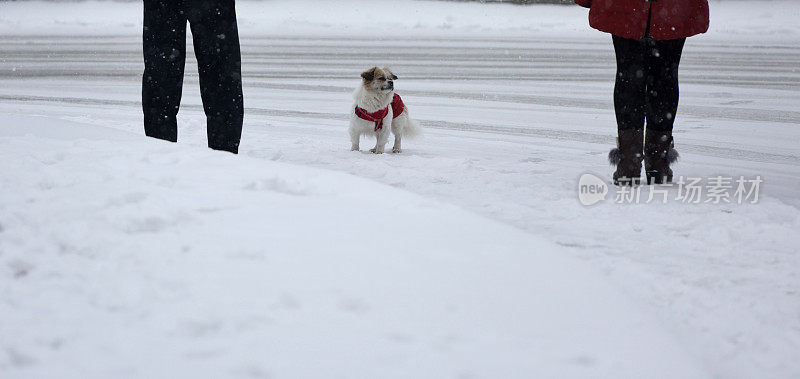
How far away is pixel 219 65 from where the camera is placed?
3.89m

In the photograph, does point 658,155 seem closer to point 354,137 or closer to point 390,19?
point 354,137

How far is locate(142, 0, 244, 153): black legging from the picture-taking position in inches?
150

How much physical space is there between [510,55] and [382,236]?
11538mm

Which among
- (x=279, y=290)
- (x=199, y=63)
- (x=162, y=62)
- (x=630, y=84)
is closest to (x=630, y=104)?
(x=630, y=84)

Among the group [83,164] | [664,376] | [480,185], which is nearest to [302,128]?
[480,185]

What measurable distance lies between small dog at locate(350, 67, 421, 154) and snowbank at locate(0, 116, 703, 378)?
8.69 ft

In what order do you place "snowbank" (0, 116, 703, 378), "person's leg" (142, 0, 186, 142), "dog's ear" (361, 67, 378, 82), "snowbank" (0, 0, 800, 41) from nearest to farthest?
1. "snowbank" (0, 116, 703, 378)
2. "person's leg" (142, 0, 186, 142)
3. "dog's ear" (361, 67, 378, 82)
4. "snowbank" (0, 0, 800, 41)

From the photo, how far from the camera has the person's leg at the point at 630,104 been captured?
392cm

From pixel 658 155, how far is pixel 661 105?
10.8 inches

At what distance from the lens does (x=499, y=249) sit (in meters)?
2.36

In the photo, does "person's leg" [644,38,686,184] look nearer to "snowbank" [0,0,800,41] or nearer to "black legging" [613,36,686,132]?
Answer: "black legging" [613,36,686,132]

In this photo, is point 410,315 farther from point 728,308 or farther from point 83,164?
point 83,164

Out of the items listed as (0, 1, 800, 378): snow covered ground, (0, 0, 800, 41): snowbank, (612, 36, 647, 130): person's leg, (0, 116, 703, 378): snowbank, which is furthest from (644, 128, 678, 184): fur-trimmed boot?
(0, 0, 800, 41): snowbank

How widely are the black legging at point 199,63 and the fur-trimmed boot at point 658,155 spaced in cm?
223
